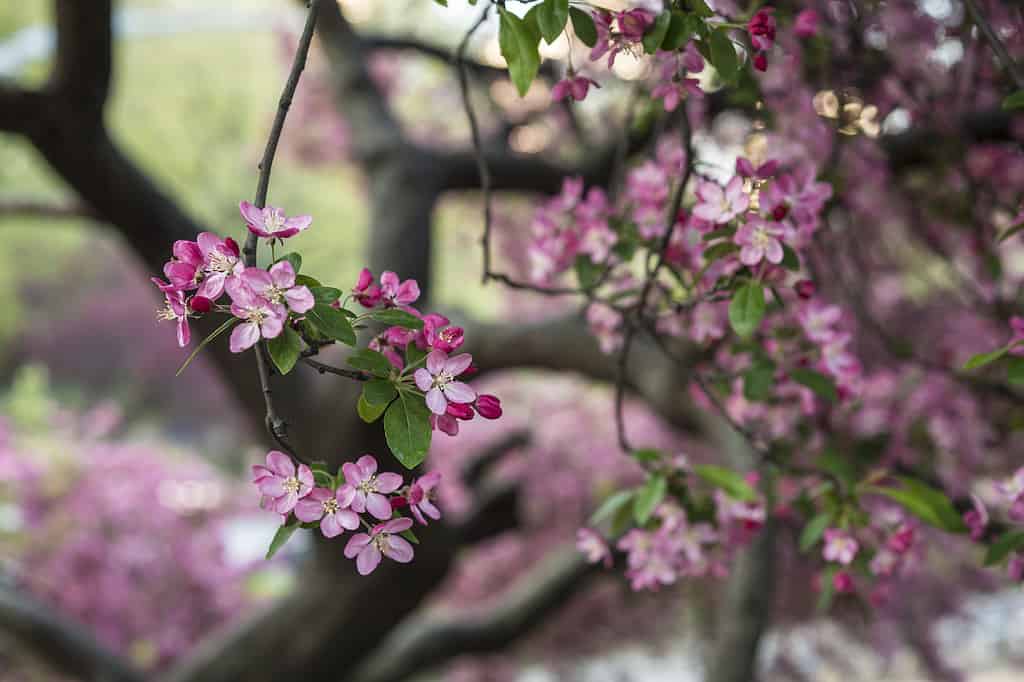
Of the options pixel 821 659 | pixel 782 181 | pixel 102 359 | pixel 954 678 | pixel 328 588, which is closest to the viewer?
pixel 782 181

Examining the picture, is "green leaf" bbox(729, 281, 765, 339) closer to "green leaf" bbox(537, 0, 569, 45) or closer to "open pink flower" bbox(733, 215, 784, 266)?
"open pink flower" bbox(733, 215, 784, 266)

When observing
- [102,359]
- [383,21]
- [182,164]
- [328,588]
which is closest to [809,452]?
[328,588]

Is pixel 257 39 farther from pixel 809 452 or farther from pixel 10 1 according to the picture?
pixel 809 452

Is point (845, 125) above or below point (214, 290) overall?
below

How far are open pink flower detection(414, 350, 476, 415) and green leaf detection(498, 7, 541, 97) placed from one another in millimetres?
206

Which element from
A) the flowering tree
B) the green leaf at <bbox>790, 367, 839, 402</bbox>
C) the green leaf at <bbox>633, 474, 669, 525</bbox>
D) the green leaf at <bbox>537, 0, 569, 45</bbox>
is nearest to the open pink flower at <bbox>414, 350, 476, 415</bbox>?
the flowering tree

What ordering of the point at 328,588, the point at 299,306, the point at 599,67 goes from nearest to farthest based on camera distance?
1. the point at 299,306
2. the point at 328,588
3. the point at 599,67

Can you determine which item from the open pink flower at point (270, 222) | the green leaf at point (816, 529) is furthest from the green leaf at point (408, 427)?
the green leaf at point (816, 529)

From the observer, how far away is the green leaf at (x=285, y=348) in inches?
21.1

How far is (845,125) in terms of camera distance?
1.20 meters

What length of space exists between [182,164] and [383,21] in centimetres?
483

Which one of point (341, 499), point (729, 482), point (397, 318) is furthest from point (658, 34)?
point (729, 482)

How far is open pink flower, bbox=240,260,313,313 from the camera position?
0.52 metres

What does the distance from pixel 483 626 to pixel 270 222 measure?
2351mm
